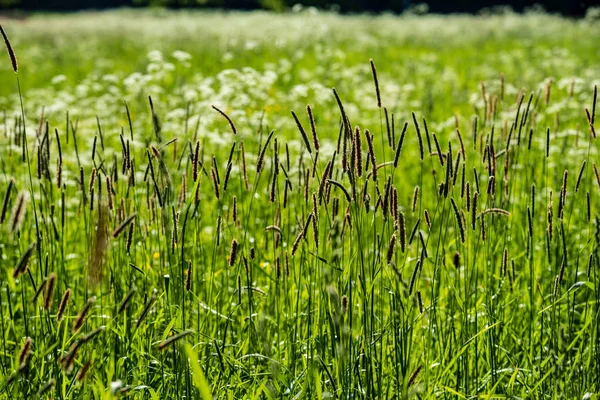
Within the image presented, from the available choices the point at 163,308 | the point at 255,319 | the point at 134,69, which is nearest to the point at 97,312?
the point at 163,308

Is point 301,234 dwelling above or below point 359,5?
below

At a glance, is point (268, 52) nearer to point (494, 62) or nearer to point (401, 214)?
point (494, 62)

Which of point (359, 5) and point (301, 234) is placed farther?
point (359, 5)

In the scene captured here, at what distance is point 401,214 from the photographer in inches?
68.6

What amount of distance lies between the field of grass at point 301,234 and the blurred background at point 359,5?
25030 mm

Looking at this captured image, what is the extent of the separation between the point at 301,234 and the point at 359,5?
42585 mm

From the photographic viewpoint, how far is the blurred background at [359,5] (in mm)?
37438

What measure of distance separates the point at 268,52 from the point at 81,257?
31.9ft

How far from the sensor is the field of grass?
6.33 feet

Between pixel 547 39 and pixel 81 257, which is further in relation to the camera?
pixel 547 39

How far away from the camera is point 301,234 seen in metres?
1.90

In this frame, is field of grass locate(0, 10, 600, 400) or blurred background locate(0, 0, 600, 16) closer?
field of grass locate(0, 10, 600, 400)

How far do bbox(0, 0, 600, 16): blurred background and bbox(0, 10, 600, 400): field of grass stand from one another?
25030 mm

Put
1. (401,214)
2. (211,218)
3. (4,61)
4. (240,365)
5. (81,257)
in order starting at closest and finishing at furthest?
(401,214), (240,365), (81,257), (211,218), (4,61)
